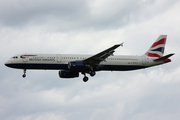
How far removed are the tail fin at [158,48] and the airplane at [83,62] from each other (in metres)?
1.65

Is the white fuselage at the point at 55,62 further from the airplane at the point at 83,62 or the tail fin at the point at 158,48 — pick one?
the tail fin at the point at 158,48

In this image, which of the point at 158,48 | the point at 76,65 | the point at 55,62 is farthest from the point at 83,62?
the point at 158,48

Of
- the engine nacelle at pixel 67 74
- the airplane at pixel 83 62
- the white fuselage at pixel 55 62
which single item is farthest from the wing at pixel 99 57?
the engine nacelle at pixel 67 74

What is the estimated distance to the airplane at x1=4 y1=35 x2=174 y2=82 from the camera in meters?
47.2

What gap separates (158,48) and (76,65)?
1908 centimetres

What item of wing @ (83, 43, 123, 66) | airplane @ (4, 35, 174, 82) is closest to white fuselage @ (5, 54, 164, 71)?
airplane @ (4, 35, 174, 82)

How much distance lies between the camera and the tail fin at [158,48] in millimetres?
55906

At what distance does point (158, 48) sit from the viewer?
56.9 m

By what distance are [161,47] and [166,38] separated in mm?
2679

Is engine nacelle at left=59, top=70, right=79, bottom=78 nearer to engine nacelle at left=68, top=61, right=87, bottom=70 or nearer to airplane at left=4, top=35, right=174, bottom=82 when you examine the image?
airplane at left=4, top=35, right=174, bottom=82

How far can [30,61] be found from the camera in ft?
155

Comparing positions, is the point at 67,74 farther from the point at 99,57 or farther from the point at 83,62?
the point at 99,57

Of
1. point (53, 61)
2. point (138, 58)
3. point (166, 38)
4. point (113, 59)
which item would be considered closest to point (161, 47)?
point (166, 38)

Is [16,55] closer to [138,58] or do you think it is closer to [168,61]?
[138,58]
